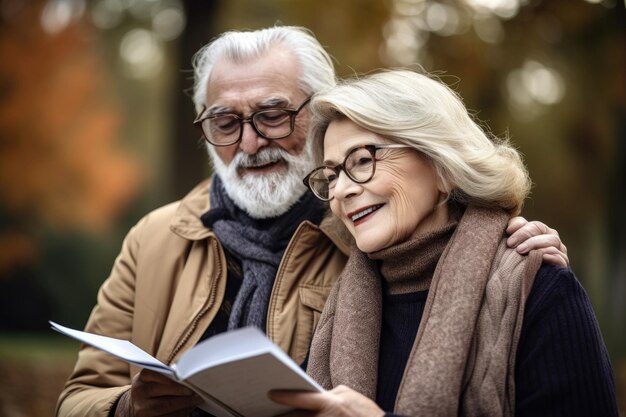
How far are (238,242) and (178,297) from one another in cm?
35

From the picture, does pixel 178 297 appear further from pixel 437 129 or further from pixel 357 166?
pixel 437 129

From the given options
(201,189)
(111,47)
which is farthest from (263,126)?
(111,47)

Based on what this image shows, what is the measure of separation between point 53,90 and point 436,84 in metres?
7.28

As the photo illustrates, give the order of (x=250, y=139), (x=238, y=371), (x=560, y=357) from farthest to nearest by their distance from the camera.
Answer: (x=250, y=139)
(x=560, y=357)
(x=238, y=371)

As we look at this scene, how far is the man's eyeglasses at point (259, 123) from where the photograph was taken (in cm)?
344

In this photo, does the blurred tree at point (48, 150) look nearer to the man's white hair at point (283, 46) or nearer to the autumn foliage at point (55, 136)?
the autumn foliage at point (55, 136)

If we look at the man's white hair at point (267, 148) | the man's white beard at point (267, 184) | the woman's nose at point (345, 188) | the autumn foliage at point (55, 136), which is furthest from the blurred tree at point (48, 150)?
the woman's nose at point (345, 188)

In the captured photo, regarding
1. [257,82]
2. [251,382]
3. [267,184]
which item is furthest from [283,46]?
[251,382]

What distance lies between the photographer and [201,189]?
150 inches

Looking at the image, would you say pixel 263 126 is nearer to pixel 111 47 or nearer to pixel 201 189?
pixel 201 189

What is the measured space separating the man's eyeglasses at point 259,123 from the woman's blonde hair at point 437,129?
657mm

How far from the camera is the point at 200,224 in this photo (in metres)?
3.49

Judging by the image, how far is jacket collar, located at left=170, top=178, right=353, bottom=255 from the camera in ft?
10.5

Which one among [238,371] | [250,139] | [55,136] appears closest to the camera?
[238,371]
